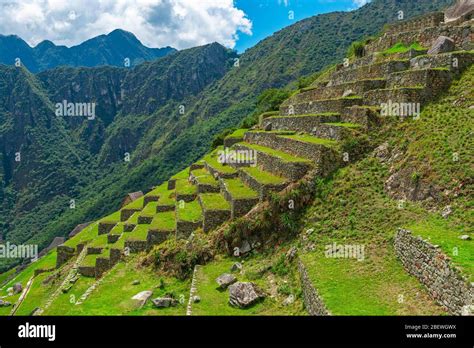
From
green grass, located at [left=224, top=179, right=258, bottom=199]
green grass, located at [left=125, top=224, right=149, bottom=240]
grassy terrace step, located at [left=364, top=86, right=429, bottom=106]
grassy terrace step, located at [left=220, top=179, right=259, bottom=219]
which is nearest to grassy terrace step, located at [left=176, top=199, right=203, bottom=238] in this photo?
grassy terrace step, located at [left=220, top=179, right=259, bottom=219]

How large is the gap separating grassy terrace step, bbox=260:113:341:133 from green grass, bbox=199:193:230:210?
5.37 m

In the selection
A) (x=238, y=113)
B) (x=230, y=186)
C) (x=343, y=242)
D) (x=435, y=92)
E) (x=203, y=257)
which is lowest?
(x=203, y=257)

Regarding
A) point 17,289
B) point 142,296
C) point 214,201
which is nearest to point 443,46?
point 214,201

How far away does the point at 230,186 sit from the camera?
59.1 feet

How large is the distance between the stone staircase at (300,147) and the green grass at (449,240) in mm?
4781

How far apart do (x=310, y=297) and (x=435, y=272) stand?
3.02 meters

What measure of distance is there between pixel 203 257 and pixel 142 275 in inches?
126

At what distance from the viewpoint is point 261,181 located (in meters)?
15.7

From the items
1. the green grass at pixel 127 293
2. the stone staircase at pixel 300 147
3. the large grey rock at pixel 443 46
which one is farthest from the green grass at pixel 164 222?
the large grey rock at pixel 443 46

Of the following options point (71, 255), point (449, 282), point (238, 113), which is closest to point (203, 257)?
point (449, 282)

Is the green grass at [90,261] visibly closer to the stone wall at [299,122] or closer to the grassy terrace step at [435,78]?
the stone wall at [299,122]

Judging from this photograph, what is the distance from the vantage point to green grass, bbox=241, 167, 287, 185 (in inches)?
605

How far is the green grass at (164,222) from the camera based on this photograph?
1895 cm
